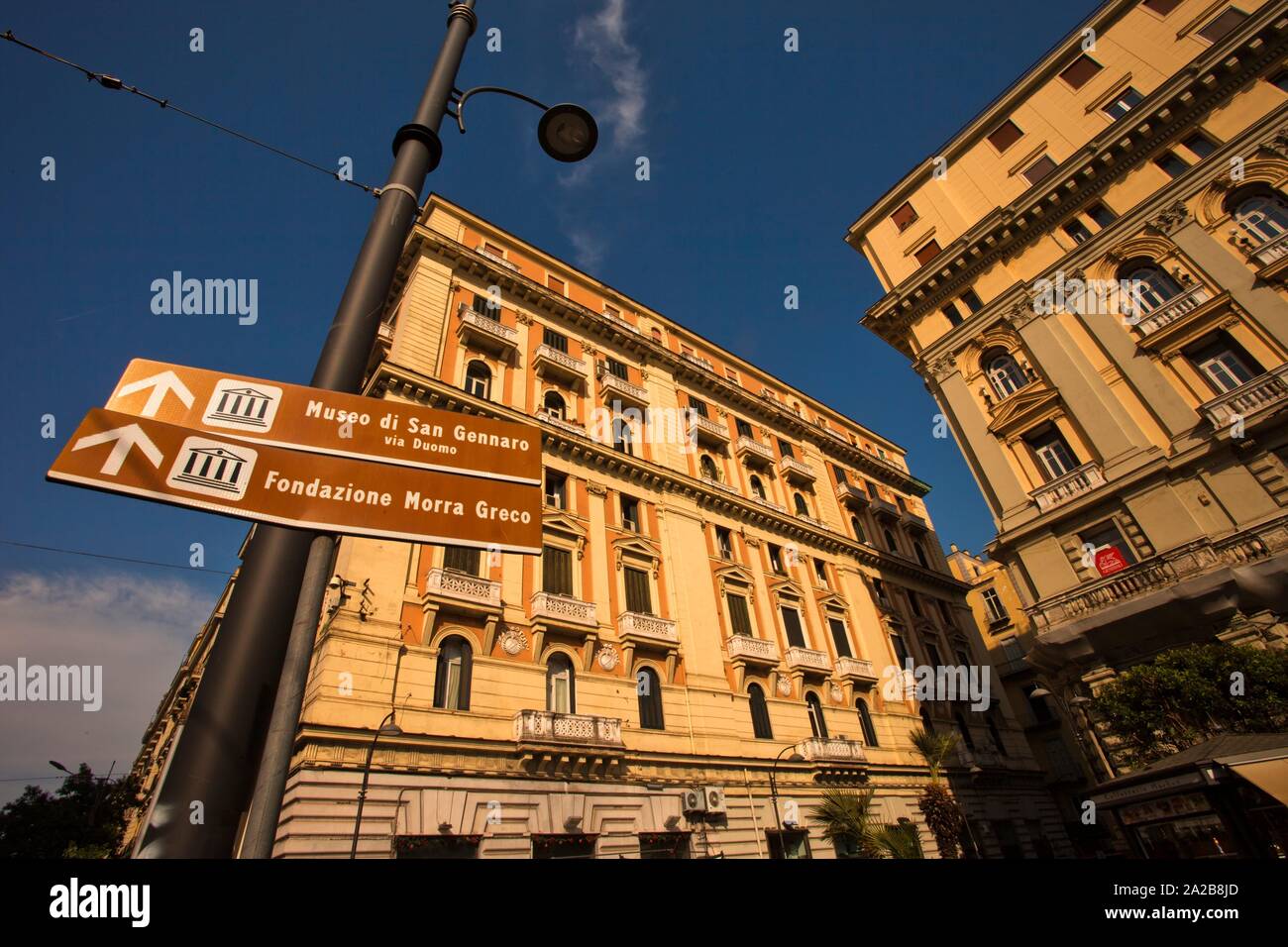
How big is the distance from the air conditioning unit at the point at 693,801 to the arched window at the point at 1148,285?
1988cm

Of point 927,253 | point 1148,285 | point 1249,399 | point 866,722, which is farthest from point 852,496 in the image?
point 1249,399

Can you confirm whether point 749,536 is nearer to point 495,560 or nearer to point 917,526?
point 495,560

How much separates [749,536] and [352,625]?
16.8 m

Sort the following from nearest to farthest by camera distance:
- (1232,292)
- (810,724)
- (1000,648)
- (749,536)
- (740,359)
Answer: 1. (1232,292)
2. (810,724)
3. (749,536)
4. (740,359)
5. (1000,648)

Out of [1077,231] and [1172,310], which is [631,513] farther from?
[1077,231]

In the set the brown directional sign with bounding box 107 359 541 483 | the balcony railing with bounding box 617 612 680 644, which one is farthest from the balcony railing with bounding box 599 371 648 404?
the brown directional sign with bounding box 107 359 541 483

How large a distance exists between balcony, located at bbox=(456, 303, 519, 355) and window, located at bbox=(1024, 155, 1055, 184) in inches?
826

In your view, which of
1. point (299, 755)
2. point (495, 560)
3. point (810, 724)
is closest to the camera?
point (299, 755)

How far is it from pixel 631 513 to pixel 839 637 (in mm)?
11269

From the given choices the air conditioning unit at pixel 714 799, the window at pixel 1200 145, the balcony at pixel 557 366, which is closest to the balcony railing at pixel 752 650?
the air conditioning unit at pixel 714 799

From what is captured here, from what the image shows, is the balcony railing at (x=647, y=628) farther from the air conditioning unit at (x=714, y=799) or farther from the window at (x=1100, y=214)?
the window at (x=1100, y=214)
